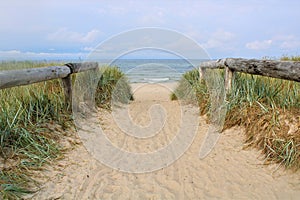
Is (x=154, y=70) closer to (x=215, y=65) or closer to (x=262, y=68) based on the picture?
(x=215, y=65)

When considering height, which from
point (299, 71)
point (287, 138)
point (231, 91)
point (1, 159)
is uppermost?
point (299, 71)

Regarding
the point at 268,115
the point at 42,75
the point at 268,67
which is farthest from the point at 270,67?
the point at 42,75

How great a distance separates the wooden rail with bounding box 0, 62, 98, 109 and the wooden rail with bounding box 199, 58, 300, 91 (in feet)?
11.3

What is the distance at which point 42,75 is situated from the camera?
4.25 metres

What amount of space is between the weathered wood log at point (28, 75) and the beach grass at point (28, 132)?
461 mm

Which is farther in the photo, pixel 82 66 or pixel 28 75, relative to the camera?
pixel 82 66

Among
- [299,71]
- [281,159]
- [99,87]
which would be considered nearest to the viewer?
[299,71]

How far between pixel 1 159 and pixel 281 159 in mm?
3810

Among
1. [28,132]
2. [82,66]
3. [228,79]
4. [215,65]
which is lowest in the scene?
[28,132]

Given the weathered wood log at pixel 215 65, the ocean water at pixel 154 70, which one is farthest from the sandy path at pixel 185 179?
the ocean water at pixel 154 70

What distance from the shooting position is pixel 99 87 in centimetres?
686

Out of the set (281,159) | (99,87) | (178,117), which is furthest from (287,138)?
(99,87)

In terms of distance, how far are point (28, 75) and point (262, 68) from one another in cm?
378

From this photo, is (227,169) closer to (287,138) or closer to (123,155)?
(287,138)
